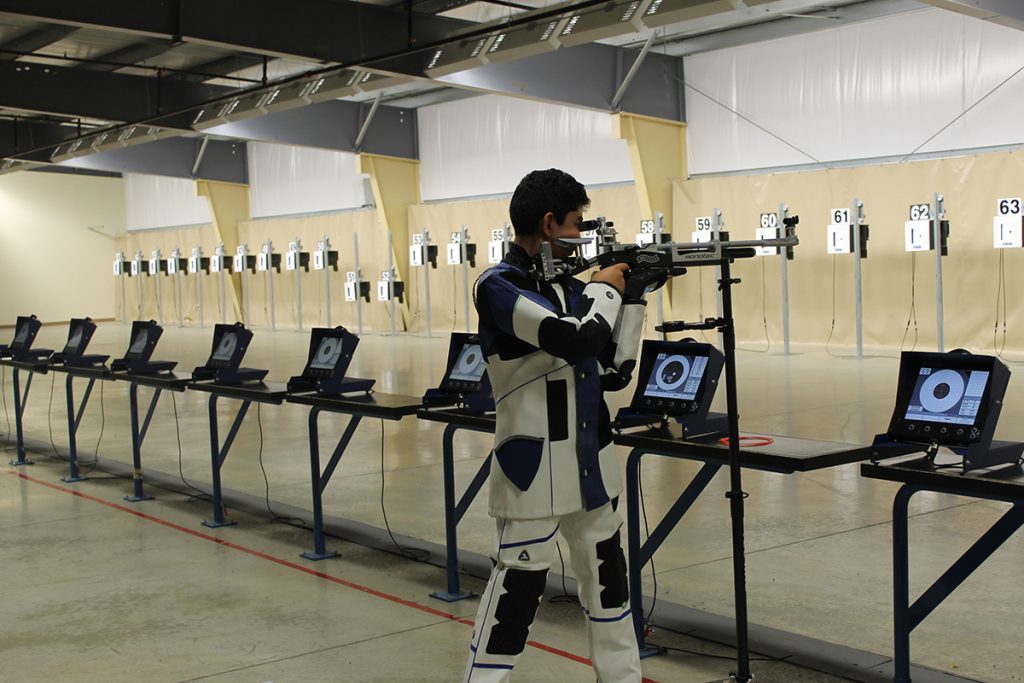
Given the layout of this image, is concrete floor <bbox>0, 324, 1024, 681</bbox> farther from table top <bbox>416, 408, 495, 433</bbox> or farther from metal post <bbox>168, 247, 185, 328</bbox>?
metal post <bbox>168, 247, 185, 328</bbox>

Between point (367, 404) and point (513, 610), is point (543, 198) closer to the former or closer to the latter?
point (513, 610)

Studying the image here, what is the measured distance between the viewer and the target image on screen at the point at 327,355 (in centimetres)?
491

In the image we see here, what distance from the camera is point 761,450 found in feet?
10.2

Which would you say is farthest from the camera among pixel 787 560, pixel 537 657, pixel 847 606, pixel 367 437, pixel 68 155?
pixel 68 155

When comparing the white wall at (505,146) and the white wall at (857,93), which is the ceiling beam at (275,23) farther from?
the white wall at (505,146)

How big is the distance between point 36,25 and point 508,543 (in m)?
10.2

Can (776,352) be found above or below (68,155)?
below

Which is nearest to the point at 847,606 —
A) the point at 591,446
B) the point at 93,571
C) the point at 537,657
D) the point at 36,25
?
the point at 537,657

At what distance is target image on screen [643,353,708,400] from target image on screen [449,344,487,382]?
870mm

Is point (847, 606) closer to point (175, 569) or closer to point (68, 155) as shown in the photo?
point (175, 569)

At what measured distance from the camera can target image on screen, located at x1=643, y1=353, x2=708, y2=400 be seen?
336cm

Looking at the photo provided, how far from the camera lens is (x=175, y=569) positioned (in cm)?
462

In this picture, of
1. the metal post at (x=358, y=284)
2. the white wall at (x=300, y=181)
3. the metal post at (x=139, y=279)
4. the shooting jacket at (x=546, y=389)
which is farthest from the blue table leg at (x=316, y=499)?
the metal post at (x=139, y=279)

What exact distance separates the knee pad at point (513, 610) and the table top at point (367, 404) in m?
1.78
